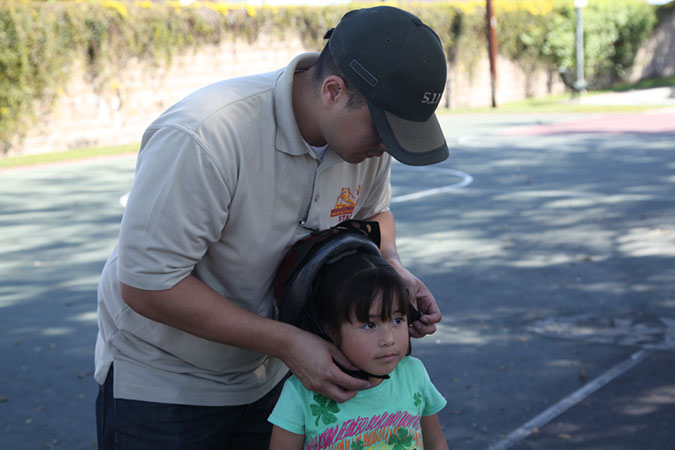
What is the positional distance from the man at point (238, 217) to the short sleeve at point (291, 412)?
0.17 metres

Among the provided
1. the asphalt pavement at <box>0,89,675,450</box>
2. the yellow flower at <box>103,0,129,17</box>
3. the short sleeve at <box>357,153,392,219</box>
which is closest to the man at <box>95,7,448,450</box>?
the short sleeve at <box>357,153,392,219</box>

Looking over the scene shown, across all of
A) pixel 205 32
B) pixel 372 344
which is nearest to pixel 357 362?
pixel 372 344

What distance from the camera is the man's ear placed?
2082 millimetres

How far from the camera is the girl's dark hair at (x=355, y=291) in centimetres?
227

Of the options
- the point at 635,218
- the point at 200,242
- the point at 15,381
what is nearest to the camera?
the point at 200,242

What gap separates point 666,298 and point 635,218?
A: 3027 millimetres

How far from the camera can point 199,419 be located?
2.32m

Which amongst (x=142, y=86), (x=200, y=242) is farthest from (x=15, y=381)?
(x=142, y=86)

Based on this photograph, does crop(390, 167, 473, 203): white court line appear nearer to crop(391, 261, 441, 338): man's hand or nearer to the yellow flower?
crop(391, 261, 441, 338): man's hand

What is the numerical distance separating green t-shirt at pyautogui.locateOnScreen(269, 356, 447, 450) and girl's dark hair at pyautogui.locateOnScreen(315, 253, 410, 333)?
0.23 m

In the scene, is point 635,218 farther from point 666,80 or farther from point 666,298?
point 666,80

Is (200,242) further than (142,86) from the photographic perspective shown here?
No

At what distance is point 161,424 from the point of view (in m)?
2.27

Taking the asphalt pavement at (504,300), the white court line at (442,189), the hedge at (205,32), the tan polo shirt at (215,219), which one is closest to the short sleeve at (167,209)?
the tan polo shirt at (215,219)
